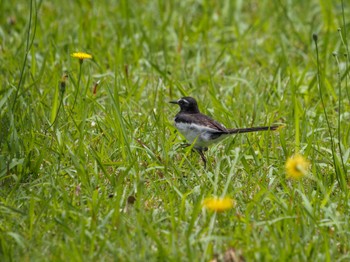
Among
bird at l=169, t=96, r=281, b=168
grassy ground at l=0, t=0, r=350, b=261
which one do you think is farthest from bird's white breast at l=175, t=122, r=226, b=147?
grassy ground at l=0, t=0, r=350, b=261

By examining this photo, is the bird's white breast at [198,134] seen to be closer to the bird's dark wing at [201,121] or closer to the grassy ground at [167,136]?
the bird's dark wing at [201,121]

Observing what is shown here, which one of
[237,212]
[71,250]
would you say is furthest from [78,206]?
[237,212]

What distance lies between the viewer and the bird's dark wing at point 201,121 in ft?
16.3

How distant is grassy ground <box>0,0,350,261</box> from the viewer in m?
3.93

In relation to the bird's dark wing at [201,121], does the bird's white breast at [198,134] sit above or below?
below

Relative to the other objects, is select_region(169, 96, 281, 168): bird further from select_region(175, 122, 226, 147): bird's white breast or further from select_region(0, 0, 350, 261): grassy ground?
select_region(0, 0, 350, 261): grassy ground

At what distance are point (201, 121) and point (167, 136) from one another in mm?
632

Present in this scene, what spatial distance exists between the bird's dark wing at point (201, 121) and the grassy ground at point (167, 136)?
161 mm

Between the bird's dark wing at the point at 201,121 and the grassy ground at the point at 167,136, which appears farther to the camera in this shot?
the bird's dark wing at the point at 201,121

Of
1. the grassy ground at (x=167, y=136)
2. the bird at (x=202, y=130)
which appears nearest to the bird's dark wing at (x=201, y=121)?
the bird at (x=202, y=130)

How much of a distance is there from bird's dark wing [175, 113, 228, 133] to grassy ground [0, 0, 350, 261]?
161 mm

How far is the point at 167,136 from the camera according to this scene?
18.6ft

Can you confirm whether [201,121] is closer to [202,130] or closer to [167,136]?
[202,130]

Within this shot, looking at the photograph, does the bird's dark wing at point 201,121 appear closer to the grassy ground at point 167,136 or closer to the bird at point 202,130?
the bird at point 202,130
